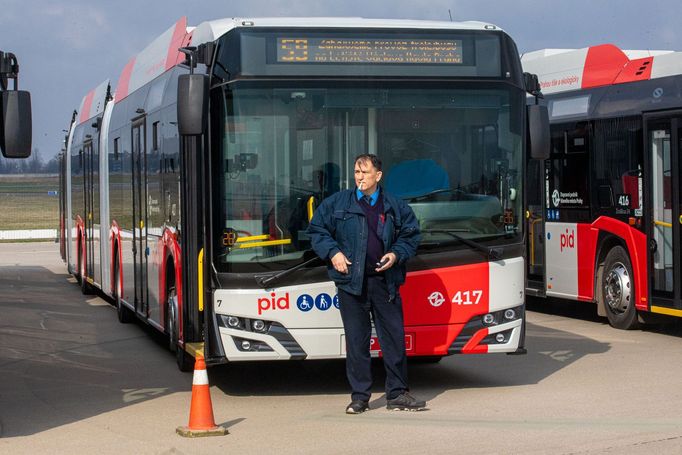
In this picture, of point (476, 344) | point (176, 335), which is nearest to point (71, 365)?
point (176, 335)

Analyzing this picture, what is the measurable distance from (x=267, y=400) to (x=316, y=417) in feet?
3.60

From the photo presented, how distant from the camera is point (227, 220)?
35.5ft

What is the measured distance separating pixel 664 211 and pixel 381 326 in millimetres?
6152

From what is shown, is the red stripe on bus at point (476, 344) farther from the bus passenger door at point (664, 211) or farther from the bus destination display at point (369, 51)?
the bus passenger door at point (664, 211)

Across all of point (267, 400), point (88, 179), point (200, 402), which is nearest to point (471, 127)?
point (267, 400)

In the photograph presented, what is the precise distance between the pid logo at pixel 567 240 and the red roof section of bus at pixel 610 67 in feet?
6.06

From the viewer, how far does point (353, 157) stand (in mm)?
11023

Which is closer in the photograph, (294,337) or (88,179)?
(294,337)

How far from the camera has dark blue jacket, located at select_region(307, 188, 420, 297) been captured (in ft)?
33.5

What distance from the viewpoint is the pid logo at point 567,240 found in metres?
18.0

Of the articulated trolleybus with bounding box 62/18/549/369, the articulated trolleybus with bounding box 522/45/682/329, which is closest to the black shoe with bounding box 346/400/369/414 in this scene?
the articulated trolleybus with bounding box 62/18/549/369

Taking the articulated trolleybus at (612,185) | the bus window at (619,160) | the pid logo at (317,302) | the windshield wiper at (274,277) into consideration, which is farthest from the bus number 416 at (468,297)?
the bus window at (619,160)

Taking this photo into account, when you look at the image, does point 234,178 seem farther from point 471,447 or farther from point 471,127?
point 471,447

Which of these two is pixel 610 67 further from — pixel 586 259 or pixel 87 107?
pixel 87 107
